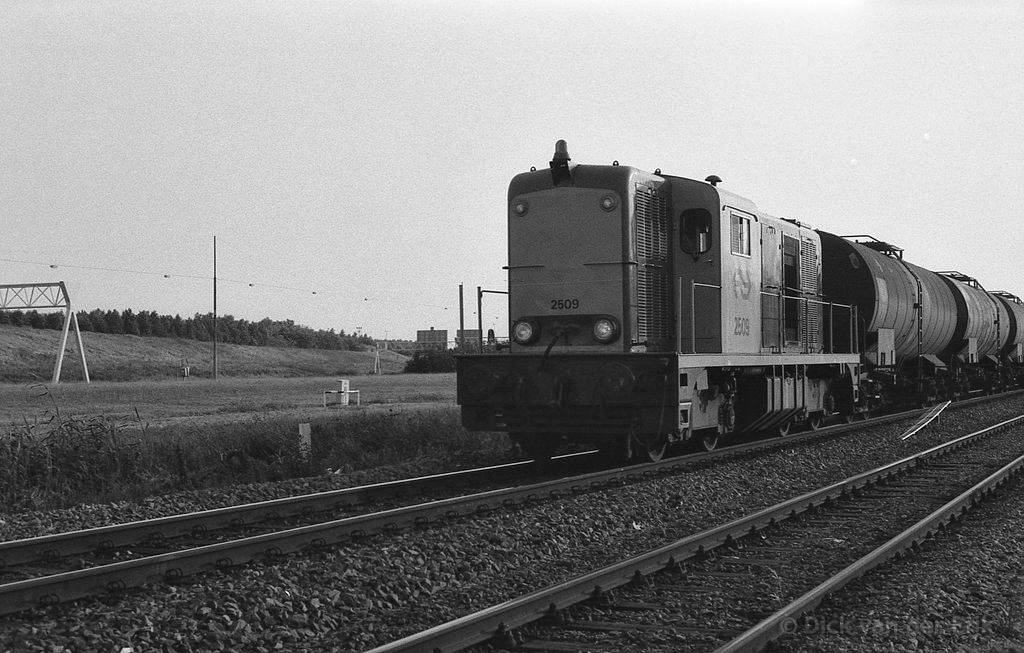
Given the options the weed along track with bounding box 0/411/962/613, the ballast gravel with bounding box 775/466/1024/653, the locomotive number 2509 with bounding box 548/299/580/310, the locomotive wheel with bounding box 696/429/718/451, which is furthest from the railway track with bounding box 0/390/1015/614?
the ballast gravel with bounding box 775/466/1024/653

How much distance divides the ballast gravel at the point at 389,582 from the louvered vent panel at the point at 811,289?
6040 millimetres

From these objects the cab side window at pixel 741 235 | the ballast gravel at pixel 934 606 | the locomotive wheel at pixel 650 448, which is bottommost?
the ballast gravel at pixel 934 606

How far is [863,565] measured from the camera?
20.1ft

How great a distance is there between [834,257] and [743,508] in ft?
33.7

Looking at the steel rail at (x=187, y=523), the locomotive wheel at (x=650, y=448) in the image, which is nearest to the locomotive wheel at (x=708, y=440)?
the locomotive wheel at (x=650, y=448)

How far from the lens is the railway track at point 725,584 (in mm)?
4809

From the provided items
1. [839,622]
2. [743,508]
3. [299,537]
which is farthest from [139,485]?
[839,622]

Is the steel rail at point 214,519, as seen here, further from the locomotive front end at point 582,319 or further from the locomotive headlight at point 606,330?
the locomotive headlight at point 606,330

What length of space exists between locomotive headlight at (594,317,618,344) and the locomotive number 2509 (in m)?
0.41

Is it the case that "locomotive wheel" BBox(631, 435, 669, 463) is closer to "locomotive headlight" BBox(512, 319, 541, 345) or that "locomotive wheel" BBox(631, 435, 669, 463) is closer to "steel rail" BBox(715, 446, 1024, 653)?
"locomotive headlight" BBox(512, 319, 541, 345)

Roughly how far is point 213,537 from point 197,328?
3566 inches

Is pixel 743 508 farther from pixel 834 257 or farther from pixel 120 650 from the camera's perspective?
pixel 834 257

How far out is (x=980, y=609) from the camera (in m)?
5.43

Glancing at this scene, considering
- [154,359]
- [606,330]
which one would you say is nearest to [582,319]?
[606,330]
